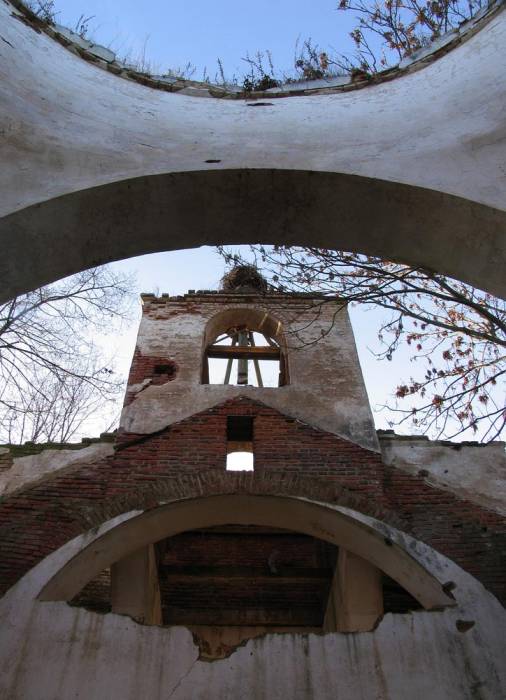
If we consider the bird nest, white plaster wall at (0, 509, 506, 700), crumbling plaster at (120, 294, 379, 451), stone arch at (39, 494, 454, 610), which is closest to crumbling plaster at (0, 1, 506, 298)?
crumbling plaster at (120, 294, 379, 451)

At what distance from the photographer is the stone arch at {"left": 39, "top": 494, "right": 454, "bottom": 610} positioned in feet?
20.7

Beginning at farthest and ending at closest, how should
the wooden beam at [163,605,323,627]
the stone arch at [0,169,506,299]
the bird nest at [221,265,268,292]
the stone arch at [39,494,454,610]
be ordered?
the bird nest at [221,265,268,292] → the wooden beam at [163,605,323,627] → the stone arch at [39,494,454,610] → the stone arch at [0,169,506,299]

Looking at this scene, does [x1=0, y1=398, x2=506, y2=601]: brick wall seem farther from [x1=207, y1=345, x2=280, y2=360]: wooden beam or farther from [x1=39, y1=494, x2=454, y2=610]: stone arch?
[x1=207, y1=345, x2=280, y2=360]: wooden beam

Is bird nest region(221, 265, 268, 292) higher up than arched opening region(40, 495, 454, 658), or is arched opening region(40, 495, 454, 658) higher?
bird nest region(221, 265, 268, 292)

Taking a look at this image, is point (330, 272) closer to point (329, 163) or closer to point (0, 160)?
point (329, 163)

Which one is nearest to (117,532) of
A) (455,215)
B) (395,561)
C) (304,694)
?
(304,694)

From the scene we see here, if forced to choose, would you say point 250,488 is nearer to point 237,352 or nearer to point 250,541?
point 250,541

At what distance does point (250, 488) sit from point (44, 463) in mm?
2800

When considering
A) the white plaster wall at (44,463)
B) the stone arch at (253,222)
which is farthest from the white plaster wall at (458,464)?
the stone arch at (253,222)

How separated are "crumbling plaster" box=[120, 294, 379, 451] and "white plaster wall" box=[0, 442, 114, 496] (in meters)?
0.63

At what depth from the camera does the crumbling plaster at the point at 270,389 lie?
28.1ft

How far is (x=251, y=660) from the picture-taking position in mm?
5613

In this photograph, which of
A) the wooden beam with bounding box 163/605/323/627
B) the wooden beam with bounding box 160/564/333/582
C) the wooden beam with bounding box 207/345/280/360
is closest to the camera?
the wooden beam with bounding box 160/564/333/582

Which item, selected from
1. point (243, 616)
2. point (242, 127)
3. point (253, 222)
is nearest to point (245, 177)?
point (253, 222)
